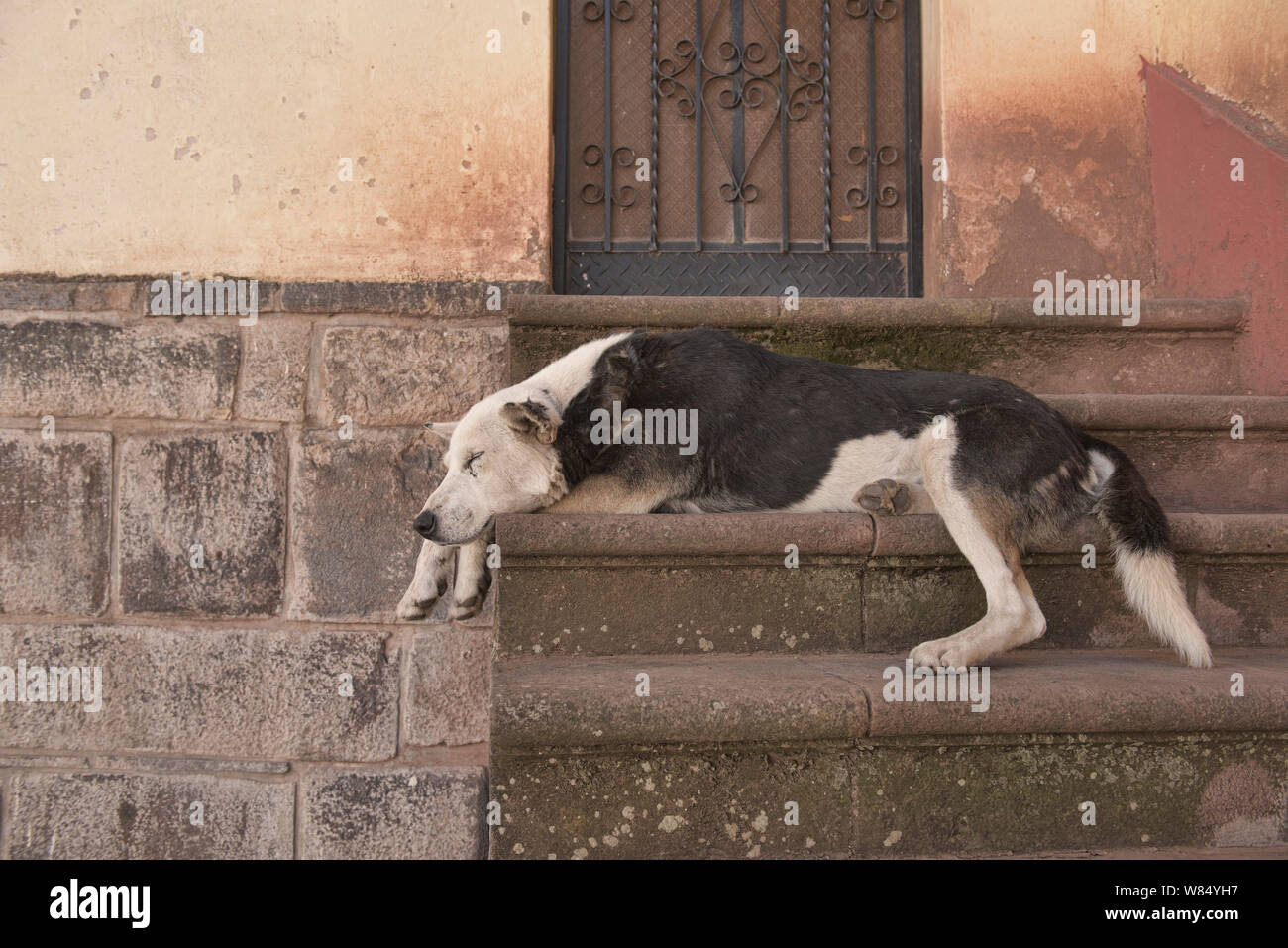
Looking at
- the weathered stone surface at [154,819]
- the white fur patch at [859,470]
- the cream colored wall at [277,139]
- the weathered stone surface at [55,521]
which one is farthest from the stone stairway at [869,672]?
the weathered stone surface at [55,521]

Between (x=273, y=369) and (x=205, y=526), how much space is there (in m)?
0.62

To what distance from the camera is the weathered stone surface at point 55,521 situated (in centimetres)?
331

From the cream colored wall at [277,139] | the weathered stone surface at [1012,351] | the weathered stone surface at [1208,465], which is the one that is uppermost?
the cream colored wall at [277,139]

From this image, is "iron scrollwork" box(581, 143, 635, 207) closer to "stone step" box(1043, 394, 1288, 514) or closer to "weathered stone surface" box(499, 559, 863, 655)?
"stone step" box(1043, 394, 1288, 514)

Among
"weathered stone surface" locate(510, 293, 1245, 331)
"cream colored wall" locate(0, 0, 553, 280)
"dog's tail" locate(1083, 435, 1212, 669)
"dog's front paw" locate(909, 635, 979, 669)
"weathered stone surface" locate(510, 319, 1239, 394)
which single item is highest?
"cream colored wall" locate(0, 0, 553, 280)

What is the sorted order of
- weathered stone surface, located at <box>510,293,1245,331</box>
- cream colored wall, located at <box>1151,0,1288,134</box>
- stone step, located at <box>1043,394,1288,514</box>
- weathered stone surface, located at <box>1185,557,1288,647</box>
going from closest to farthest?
1. weathered stone surface, located at <box>1185,557,1288,647</box>
2. stone step, located at <box>1043,394,1288,514</box>
3. weathered stone surface, located at <box>510,293,1245,331</box>
4. cream colored wall, located at <box>1151,0,1288,134</box>

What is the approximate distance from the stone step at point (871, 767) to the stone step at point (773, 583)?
344 mm

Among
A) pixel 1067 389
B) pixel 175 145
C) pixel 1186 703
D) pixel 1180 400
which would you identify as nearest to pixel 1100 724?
pixel 1186 703

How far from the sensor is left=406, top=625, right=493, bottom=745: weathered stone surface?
3.26m

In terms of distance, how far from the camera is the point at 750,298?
3.46 metres

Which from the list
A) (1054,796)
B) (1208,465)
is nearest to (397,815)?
(1054,796)

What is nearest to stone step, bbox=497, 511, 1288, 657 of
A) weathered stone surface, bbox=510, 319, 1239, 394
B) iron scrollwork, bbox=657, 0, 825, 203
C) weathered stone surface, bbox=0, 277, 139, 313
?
weathered stone surface, bbox=510, 319, 1239, 394

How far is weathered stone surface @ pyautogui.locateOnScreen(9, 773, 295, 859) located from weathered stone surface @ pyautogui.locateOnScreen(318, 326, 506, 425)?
1.37m

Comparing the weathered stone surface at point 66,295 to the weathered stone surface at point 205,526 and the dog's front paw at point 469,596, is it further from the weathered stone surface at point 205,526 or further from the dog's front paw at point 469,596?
the dog's front paw at point 469,596
